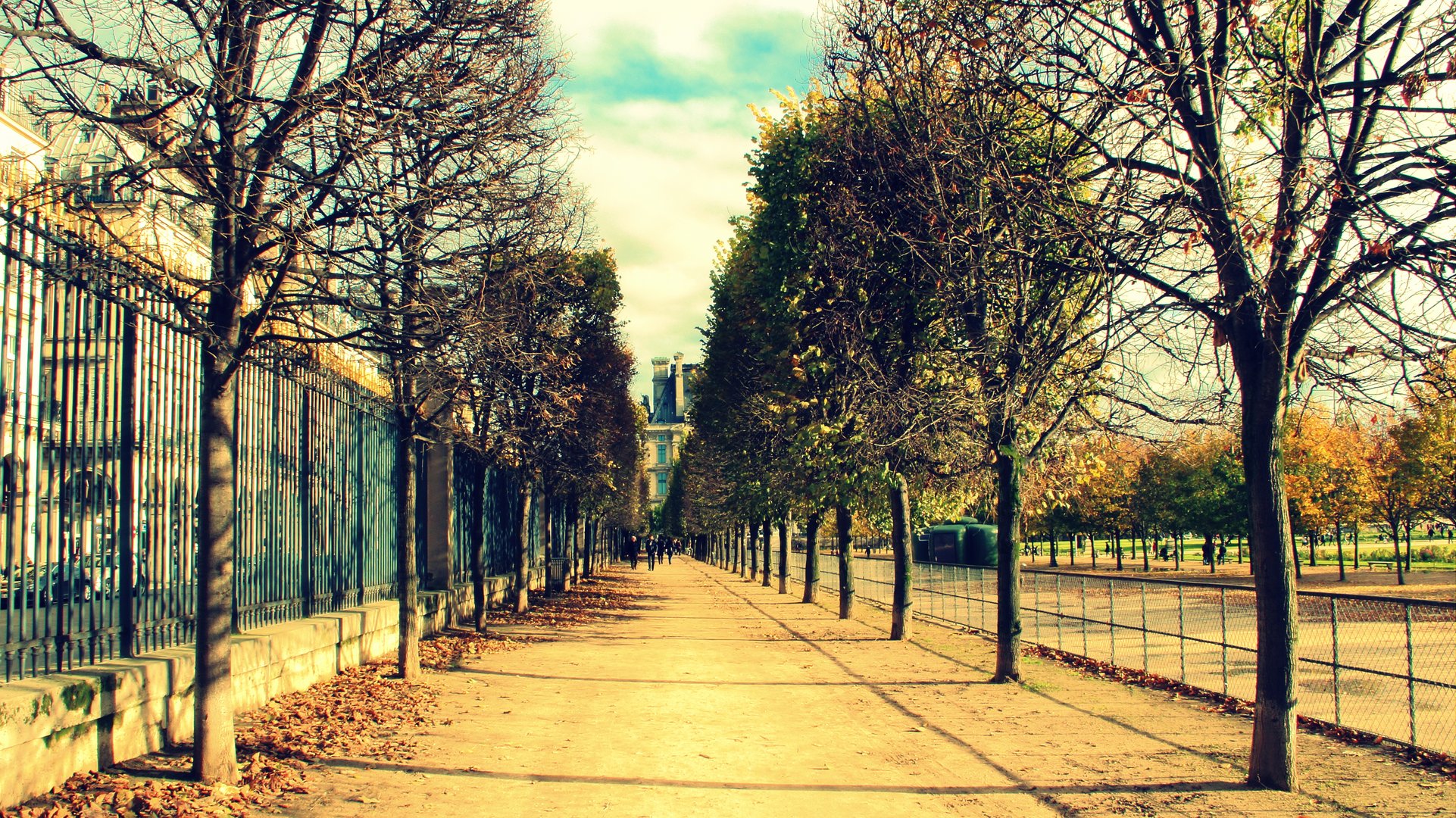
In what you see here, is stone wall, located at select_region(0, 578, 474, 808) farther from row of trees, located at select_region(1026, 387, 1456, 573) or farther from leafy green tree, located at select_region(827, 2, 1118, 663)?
row of trees, located at select_region(1026, 387, 1456, 573)

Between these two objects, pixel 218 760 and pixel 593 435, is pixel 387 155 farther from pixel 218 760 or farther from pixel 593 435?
pixel 593 435

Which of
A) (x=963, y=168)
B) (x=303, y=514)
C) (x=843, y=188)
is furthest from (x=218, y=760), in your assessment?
(x=843, y=188)

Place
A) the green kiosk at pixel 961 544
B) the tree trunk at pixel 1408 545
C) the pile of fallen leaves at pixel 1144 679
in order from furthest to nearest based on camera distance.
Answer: the green kiosk at pixel 961 544, the tree trunk at pixel 1408 545, the pile of fallen leaves at pixel 1144 679

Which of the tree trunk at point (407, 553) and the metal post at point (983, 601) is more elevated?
the tree trunk at point (407, 553)

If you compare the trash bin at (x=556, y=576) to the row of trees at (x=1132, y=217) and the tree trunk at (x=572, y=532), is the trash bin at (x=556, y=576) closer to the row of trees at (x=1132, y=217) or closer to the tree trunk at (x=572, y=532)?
the tree trunk at (x=572, y=532)

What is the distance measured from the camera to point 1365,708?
37.9 ft

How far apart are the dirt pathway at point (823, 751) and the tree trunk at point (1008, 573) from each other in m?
0.39

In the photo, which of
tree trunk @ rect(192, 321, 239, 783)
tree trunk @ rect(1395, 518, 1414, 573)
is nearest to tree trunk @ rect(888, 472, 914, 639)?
tree trunk @ rect(192, 321, 239, 783)

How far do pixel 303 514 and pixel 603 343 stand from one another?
1664 cm

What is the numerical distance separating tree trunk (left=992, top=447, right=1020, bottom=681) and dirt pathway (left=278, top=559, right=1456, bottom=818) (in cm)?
39

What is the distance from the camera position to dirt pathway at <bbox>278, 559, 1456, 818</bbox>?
7.02 meters

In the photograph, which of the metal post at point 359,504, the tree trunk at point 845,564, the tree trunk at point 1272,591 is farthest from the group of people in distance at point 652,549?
the tree trunk at point 1272,591

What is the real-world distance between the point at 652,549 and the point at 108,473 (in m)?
52.7

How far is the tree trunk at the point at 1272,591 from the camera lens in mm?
7434
